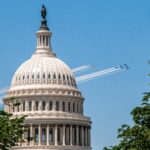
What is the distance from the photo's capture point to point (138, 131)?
88.8 meters

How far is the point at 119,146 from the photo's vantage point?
90875 mm

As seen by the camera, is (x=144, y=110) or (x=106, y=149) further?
(x=106, y=149)

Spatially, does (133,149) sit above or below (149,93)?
below

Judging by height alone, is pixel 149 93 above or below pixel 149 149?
above

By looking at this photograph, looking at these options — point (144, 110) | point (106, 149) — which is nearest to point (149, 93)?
point (144, 110)

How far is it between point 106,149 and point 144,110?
8.30 metres

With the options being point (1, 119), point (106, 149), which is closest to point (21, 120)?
point (1, 119)

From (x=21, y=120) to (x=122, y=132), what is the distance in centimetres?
983

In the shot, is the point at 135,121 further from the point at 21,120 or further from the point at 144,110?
the point at 21,120

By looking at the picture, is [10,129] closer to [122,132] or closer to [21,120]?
[21,120]

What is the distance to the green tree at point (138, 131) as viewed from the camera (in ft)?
287

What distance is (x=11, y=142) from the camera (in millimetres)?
90188

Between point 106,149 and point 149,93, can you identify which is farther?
point 106,149

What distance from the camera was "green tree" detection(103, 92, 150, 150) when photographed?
287 feet
